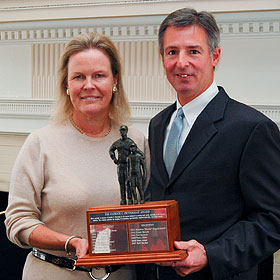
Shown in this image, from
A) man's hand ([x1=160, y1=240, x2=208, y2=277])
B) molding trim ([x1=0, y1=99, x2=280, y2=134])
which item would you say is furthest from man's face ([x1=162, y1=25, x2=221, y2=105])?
molding trim ([x1=0, y1=99, x2=280, y2=134])

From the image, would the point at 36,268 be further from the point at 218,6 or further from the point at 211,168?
the point at 218,6

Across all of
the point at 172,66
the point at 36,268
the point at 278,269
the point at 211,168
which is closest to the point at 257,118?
the point at 211,168

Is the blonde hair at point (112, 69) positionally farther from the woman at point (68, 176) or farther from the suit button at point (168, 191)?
the suit button at point (168, 191)

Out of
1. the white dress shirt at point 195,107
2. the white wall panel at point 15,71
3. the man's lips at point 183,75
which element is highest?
the white wall panel at point 15,71

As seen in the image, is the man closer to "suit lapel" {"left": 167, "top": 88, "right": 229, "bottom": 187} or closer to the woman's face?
"suit lapel" {"left": 167, "top": 88, "right": 229, "bottom": 187}

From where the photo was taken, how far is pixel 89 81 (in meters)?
1.81

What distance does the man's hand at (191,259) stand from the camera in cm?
155

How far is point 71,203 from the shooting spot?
5.93 feet

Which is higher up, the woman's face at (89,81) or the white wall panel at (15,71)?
the white wall panel at (15,71)

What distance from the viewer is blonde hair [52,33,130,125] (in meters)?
1.87

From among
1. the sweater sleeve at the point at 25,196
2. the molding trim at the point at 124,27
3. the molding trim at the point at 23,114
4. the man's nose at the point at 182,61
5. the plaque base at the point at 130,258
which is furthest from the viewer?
the molding trim at the point at 23,114

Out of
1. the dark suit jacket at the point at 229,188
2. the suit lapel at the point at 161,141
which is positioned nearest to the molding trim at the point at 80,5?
the suit lapel at the point at 161,141

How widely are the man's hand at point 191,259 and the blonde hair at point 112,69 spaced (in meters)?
0.66

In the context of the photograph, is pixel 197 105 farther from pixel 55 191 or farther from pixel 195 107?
pixel 55 191
